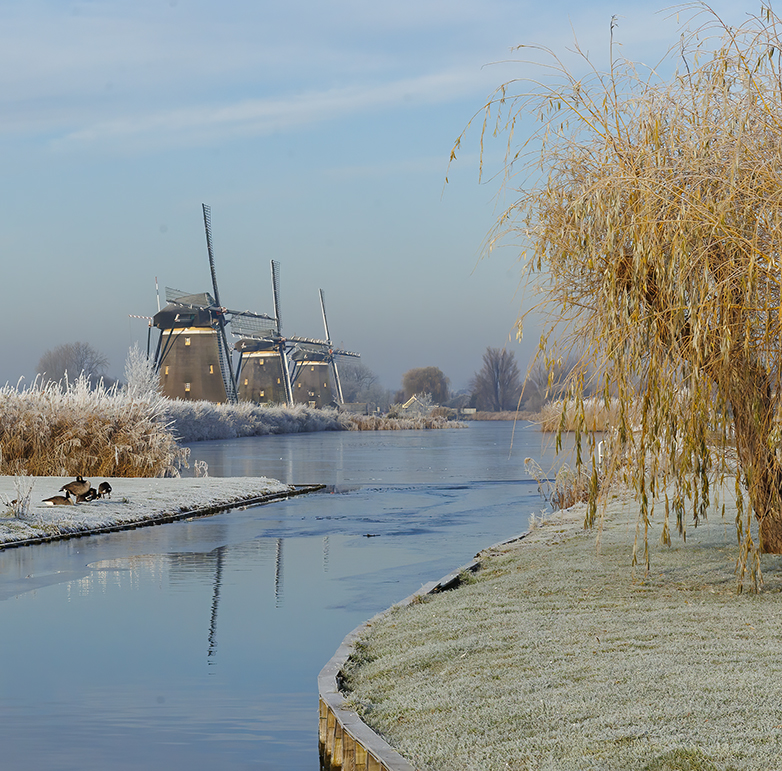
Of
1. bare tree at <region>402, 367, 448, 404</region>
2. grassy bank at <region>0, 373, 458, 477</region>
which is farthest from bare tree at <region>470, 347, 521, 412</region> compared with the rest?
grassy bank at <region>0, 373, 458, 477</region>

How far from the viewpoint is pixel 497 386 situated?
111375mm

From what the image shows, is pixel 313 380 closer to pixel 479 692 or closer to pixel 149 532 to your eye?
pixel 149 532

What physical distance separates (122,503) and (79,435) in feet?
19.1

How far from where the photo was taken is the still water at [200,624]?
5227mm

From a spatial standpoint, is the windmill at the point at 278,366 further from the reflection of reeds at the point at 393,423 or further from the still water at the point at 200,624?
the still water at the point at 200,624

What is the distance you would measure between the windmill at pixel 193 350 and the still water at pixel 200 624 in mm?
42050

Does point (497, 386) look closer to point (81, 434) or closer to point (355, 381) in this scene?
point (355, 381)

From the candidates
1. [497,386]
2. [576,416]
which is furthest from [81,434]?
[497,386]

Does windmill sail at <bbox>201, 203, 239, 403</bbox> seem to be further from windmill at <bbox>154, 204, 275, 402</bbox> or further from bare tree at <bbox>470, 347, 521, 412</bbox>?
bare tree at <bbox>470, 347, 521, 412</bbox>

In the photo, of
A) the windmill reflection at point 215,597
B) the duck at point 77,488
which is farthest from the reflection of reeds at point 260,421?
the windmill reflection at point 215,597

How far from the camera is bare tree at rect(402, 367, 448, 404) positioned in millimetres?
120375

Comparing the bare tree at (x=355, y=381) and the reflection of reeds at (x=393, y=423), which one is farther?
the bare tree at (x=355, y=381)

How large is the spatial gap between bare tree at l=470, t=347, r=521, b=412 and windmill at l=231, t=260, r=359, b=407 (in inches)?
1323

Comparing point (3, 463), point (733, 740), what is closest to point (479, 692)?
point (733, 740)
